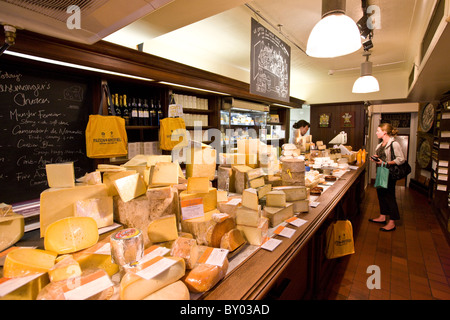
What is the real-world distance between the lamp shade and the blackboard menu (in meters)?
2.87

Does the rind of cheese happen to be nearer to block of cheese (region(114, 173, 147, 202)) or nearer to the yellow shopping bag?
block of cheese (region(114, 173, 147, 202))

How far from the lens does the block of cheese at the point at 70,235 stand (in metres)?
0.96

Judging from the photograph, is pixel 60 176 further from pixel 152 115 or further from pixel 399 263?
pixel 399 263

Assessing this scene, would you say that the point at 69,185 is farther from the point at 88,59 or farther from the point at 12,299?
the point at 88,59

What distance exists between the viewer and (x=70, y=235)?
3.29 feet

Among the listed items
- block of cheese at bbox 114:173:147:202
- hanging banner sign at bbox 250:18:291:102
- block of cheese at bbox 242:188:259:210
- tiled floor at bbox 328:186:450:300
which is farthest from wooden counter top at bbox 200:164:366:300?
hanging banner sign at bbox 250:18:291:102

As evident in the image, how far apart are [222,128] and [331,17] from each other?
3.26 metres

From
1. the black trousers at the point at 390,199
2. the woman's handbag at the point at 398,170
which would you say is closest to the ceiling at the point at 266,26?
the woman's handbag at the point at 398,170

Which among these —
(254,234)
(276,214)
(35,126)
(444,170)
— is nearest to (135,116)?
(35,126)

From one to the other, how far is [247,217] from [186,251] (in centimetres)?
44

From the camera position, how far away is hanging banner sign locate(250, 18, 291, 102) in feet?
8.60

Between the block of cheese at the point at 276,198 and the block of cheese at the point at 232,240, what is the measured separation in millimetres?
481

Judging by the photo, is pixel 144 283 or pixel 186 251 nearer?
pixel 144 283

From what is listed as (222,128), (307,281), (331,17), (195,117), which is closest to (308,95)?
(222,128)
